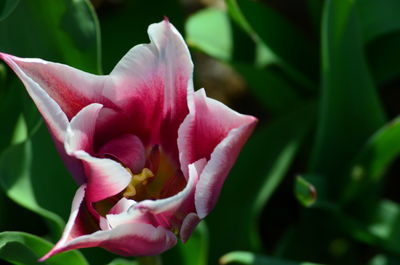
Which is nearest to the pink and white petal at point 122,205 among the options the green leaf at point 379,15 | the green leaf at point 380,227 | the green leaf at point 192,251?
the green leaf at point 192,251

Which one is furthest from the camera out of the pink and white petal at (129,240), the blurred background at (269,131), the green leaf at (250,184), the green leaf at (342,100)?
the green leaf at (250,184)

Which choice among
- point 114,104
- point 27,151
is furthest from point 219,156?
point 27,151

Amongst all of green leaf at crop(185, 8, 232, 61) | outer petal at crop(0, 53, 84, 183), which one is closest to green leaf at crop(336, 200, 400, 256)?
green leaf at crop(185, 8, 232, 61)

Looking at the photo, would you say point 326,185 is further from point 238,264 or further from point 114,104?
point 114,104

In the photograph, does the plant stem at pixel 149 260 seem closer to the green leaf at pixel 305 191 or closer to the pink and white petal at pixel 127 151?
the pink and white petal at pixel 127 151

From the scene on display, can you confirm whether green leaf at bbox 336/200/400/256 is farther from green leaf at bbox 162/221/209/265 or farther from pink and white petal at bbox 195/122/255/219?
pink and white petal at bbox 195/122/255/219

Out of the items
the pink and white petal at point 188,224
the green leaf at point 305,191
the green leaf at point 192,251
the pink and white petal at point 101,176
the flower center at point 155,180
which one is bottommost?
the green leaf at point 192,251
